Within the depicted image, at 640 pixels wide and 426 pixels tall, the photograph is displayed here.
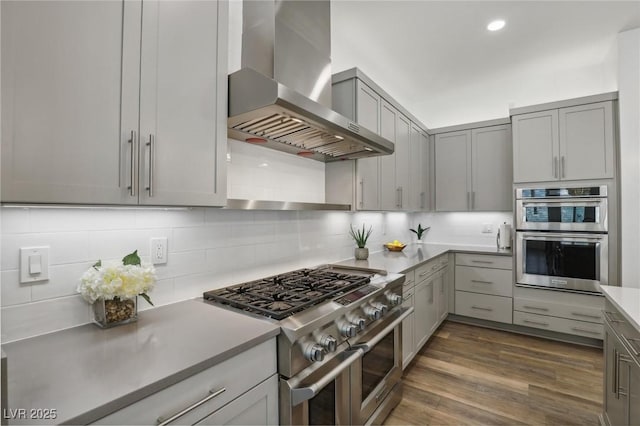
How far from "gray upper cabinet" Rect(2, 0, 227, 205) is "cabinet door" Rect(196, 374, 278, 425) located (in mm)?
758

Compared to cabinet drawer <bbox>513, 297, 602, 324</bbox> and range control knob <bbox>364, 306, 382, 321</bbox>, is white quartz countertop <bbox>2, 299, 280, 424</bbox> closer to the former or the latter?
range control knob <bbox>364, 306, 382, 321</bbox>

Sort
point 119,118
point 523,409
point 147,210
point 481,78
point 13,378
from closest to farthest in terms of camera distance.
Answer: point 13,378, point 119,118, point 147,210, point 523,409, point 481,78

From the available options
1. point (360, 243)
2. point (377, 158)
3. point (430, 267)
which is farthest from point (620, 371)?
point (377, 158)

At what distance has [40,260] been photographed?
114cm

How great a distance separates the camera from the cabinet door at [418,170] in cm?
364

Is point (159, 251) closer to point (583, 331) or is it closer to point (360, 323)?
point (360, 323)

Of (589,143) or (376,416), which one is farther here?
(589,143)

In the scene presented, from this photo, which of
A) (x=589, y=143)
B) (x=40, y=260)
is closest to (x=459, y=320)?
(x=589, y=143)

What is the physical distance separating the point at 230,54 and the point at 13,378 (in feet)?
5.77

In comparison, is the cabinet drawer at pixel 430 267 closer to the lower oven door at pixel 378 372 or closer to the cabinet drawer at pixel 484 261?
the cabinet drawer at pixel 484 261

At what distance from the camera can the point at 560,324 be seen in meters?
3.26

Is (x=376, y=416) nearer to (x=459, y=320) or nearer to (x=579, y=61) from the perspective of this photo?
(x=459, y=320)

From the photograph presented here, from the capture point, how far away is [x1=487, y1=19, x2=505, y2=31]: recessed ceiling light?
8.90ft

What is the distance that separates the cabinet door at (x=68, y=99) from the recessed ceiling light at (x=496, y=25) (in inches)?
112
